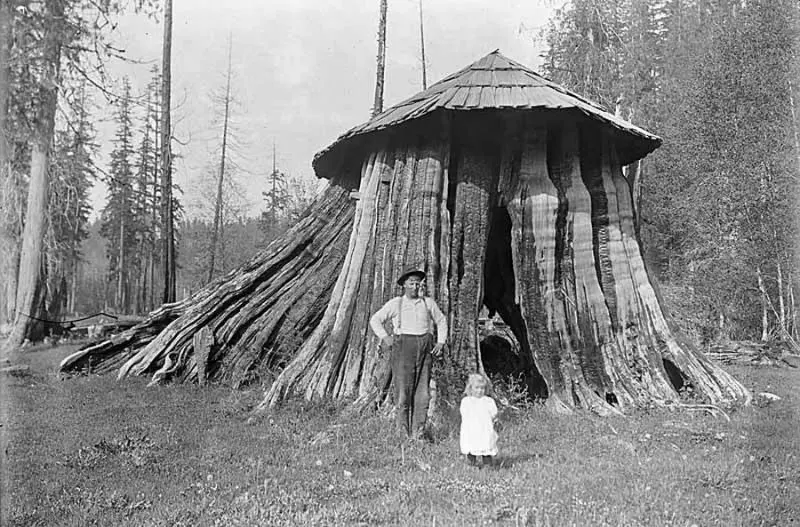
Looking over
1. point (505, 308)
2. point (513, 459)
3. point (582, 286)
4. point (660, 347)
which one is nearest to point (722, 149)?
point (505, 308)

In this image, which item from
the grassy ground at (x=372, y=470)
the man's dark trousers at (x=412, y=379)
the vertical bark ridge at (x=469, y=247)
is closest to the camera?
the grassy ground at (x=372, y=470)

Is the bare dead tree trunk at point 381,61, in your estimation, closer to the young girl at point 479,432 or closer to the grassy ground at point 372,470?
the grassy ground at point 372,470

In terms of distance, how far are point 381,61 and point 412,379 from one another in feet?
56.3

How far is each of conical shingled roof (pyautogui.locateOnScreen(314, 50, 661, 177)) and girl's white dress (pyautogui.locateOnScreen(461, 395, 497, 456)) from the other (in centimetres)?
383

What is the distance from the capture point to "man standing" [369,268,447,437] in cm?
702

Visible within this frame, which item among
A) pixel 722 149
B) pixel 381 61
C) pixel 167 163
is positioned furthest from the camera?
pixel 381 61

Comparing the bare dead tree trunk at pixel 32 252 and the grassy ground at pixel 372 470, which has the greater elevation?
the bare dead tree trunk at pixel 32 252

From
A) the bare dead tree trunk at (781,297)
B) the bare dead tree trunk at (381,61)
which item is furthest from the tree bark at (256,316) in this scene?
the bare dead tree trunk at (781,297)

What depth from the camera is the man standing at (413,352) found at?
7.02 meters

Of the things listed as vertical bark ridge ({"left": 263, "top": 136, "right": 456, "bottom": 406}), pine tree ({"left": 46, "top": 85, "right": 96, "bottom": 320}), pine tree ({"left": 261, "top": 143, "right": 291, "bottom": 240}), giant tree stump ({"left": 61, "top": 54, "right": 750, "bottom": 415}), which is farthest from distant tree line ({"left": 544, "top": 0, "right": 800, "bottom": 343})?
pine tree ({"left": 261, "top": 143, "right": 291, "bottom": 240})

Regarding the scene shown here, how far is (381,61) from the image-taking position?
73.3 ft

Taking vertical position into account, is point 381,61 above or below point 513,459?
above

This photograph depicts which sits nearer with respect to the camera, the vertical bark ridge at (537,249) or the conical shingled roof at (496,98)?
the conical shingled roof at (496,98)

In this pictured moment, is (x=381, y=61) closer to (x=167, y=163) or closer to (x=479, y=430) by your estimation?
(x=167, y=163)
